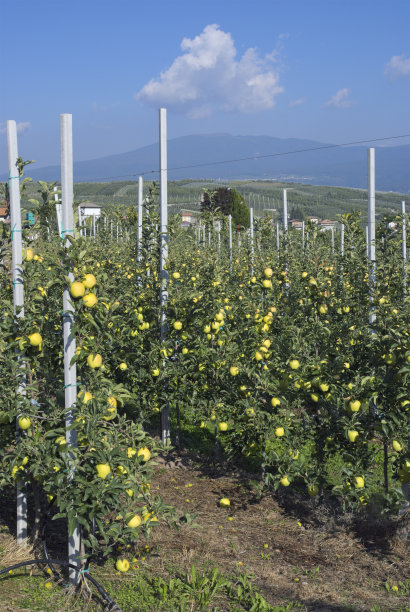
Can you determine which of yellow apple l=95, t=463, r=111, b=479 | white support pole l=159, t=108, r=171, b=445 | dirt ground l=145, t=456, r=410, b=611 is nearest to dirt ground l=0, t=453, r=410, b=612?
dirt ground l=145, t=456, r=410, b=611

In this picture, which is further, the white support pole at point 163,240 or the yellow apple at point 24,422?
the white support pole at point 163,240

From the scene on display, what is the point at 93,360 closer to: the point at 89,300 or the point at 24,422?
the point at 89,300

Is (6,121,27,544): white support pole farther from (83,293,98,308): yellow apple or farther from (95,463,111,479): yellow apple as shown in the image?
(95,463,111,479): yellow apple

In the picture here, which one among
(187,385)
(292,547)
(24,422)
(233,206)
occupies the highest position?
(233,206)

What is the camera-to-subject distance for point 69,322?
10.9ft

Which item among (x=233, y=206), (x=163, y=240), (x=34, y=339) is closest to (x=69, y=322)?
(x=34, y=339)

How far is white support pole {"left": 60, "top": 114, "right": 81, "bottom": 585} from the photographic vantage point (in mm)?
3227

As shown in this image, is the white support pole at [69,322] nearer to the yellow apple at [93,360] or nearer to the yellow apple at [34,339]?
the yellow apple at [93,360]

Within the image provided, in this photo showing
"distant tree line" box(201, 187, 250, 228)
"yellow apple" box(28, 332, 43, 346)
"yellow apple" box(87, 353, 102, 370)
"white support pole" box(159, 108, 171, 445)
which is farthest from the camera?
"distant tree line" box(201, 187, 250, 228)

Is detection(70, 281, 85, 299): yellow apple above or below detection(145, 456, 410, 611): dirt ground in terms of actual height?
above

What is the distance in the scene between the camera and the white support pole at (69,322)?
323 cm

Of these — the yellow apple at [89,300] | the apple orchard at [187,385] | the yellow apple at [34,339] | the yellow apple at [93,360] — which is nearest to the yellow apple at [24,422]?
the apple orchard at [187,385]

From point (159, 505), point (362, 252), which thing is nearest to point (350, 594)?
point (159, 505)

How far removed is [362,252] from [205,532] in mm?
4317
